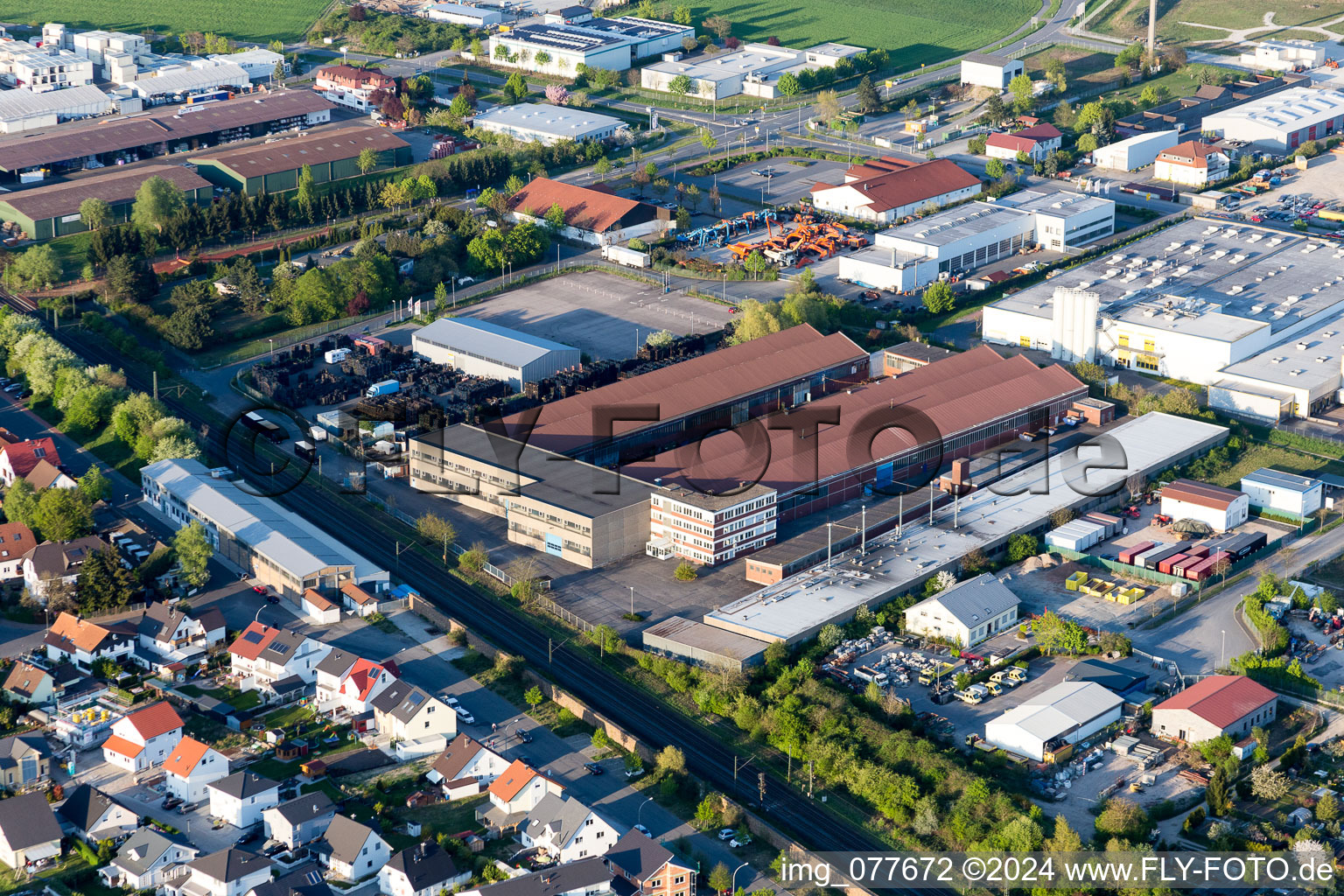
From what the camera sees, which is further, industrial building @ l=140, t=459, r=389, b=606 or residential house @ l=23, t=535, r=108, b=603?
industrial building @ l=140, t=459, r=389, b=606

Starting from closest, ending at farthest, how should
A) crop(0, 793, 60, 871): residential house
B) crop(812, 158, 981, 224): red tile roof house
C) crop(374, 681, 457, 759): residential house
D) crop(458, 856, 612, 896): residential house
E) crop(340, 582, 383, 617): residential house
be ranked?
crop(458, 856, 612, 896): residential house, crop(0, 793, 60, 871): residential house, crop(374, 681, 457, 759): residential house, crop(340, 582, 383, 617): residential house, crop(812, 158, 981, 224): red tile roof house

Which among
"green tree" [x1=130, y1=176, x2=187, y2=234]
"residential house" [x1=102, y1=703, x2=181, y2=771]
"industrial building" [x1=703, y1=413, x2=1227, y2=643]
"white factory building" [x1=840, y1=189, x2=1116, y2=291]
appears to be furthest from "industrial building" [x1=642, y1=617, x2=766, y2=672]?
"green tree" [x1=130, y1=176, x2=187, y2=234]

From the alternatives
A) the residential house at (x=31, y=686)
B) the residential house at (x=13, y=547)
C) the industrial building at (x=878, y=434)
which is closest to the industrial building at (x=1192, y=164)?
the industrial building at (x=878, y=434)

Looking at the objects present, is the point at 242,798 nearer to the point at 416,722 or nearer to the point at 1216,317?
the point at 416,722

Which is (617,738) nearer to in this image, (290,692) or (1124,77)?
(290,692)

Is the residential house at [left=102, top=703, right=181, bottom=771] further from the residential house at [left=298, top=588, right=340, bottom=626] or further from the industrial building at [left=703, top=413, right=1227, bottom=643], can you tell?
the industrial building at [left=703, top=413, right=1227, bottom=643]

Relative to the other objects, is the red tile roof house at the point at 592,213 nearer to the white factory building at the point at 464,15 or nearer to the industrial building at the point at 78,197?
the industrial building at the point at 78,197
